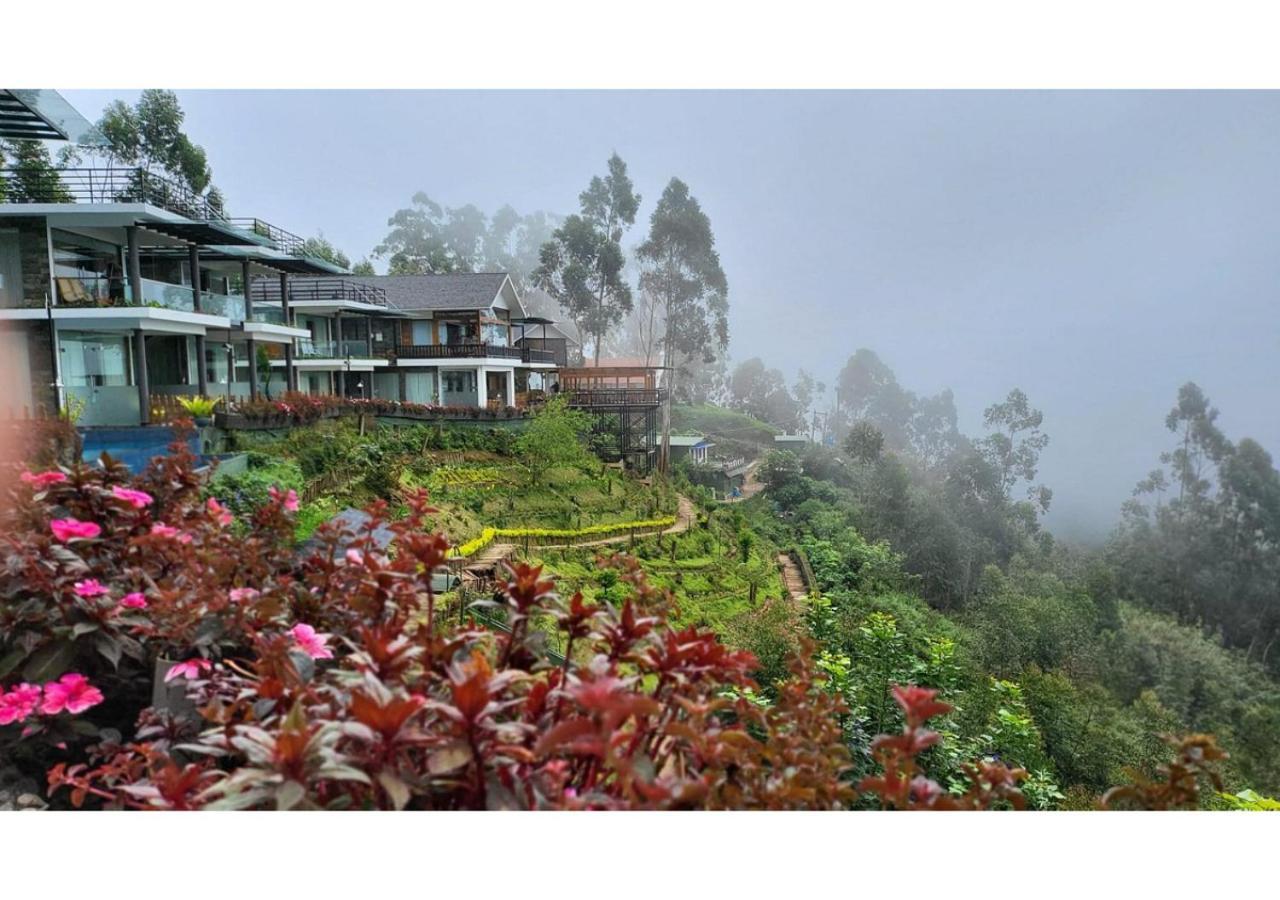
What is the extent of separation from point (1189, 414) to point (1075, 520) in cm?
323

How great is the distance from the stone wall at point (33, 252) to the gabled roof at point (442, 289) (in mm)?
5500

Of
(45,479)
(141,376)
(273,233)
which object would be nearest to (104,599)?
(45,479)

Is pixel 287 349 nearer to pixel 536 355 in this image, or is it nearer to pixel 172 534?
pixel 536 355

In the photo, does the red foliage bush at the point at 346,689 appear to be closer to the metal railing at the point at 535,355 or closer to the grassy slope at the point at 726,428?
the metal railing at the point at 535,355

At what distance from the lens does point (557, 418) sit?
880 centimetres

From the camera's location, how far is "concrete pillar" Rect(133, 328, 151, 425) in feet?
16.1

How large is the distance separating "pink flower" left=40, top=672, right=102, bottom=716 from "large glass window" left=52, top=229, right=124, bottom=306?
4143 millimetres

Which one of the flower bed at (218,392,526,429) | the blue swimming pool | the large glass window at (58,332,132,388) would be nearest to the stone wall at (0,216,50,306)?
the large glass window at (58,332,132,388)

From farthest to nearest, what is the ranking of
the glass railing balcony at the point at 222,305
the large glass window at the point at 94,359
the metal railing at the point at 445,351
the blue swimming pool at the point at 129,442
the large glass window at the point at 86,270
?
the metal railing at the point at 445,351, the glass railing balcony at the point at 222,305, the large glass window at the point at 86,270, the large glass window at the point at 94,359, the blue swimming pool at the point at 129,442

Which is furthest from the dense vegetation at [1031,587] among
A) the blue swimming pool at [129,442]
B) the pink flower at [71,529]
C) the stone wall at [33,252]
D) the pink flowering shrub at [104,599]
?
the stone wall at [33,252]

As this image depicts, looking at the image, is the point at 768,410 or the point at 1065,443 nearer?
the point at 1065,443

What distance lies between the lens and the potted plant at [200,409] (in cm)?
516

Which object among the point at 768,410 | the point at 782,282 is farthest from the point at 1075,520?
the point at 782,282

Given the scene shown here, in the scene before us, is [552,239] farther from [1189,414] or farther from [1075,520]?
[1075,520]
